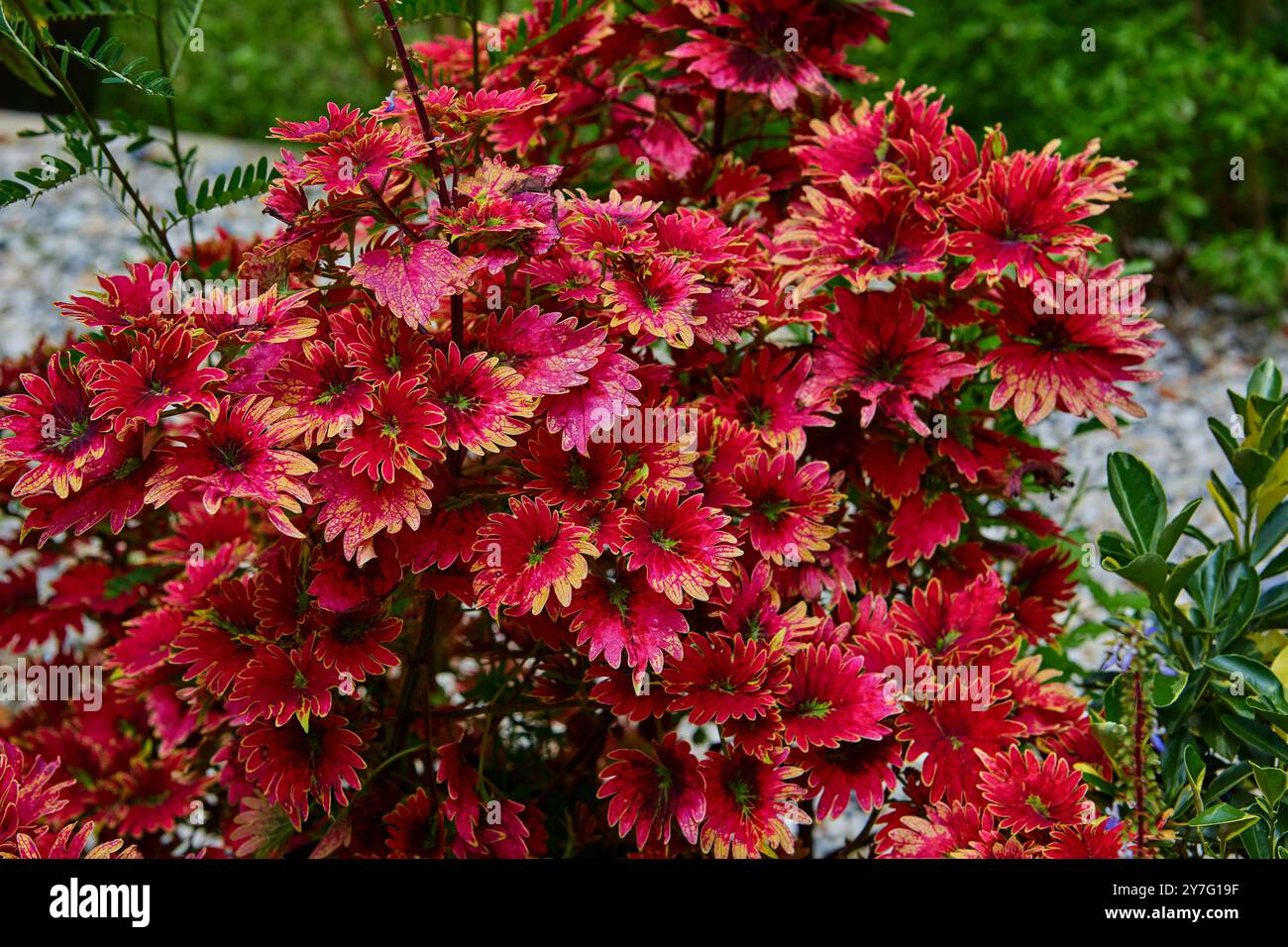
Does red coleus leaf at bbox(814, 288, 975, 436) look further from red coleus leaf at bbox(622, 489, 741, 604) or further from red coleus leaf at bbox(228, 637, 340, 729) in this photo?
red coleus leaf at bbox(228, 637, 340, 729)

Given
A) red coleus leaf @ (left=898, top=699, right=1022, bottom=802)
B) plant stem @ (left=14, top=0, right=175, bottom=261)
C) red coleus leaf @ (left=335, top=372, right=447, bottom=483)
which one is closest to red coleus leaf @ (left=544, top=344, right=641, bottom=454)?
red coleus leaf @ (left=335, top=372, right=447, bottom=483)

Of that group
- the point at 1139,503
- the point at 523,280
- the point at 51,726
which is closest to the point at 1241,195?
the point at 1139,503

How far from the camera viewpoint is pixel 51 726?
1.81m

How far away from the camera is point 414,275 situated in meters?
1.07

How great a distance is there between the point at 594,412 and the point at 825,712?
15.3 inches

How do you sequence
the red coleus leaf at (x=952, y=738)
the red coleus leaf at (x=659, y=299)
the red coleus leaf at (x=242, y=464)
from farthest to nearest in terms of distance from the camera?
1. the red coleus leaf at (x=952, y=738)
2. the red coleus leaf at (x=659, y=299)
3. the red coleus leaf at (x=242, y=464)

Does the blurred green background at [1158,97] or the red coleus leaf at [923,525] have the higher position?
the blurred green background at [1158,97]

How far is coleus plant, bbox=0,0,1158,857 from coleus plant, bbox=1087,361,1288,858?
0.27 ft

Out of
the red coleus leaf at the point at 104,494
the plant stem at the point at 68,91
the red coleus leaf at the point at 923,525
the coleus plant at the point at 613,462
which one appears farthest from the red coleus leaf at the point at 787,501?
the plant stem at the point at 68,91

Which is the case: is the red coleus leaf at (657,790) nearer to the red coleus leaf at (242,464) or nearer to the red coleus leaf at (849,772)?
the red coleus leaf at (849,772)

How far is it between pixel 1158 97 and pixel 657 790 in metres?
3.76

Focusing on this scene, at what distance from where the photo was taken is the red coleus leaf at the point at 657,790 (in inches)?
45.4
